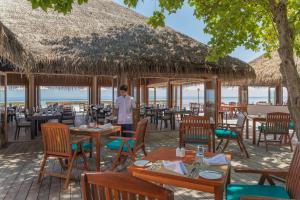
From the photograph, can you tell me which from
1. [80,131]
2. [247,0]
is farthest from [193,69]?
[80,131]

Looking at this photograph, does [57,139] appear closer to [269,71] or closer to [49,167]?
[49,167]

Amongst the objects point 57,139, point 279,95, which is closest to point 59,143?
point 57,139

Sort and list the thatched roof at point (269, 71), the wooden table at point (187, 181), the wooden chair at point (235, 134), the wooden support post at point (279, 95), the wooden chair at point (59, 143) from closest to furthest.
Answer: the wooden table at point (187, 181) → the wooden chair at point (59, 143) → the wooden chair at point (235, 134) → the thatched roof at point (269, 71) → the wooden support post at point (279, 95)

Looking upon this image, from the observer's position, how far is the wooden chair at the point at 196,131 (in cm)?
475

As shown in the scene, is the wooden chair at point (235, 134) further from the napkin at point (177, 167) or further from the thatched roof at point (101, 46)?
the napkin at point (177, 167)

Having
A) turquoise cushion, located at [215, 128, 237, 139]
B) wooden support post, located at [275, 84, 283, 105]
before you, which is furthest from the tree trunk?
wooden support post, located at [275, 84, 283, 105]

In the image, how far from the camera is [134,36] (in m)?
7.81

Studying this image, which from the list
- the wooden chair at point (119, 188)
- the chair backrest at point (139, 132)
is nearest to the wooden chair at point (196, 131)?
the chair backrest at point (139, 132)

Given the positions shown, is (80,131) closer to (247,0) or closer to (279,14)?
(279,14)

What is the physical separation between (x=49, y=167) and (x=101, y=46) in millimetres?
3818

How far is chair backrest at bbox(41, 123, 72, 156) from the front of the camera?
3.40 metres

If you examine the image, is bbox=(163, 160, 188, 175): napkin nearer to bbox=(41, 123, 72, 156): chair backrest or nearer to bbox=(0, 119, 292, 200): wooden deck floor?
bbox=(0, 119, 292, 200): wooden deck floor

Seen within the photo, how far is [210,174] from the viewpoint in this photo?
2047 millimetres

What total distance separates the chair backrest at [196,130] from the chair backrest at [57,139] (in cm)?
229
